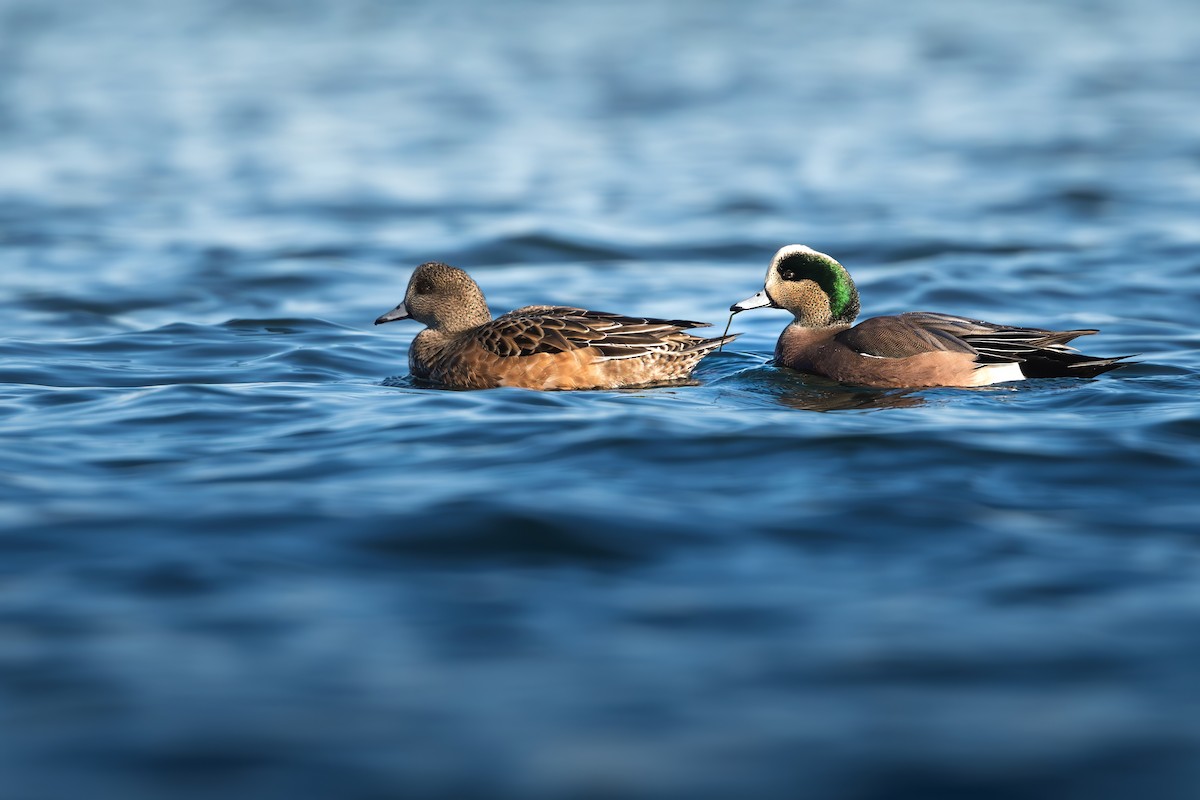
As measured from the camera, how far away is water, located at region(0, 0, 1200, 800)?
4645mm

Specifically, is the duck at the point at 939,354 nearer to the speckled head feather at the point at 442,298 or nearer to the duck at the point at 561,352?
the duck at the point at 561,352

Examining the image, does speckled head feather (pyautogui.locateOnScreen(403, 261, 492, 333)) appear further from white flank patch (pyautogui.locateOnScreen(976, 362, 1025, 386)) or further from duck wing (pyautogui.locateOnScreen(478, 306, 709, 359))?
white flank patch (pyautogui.locateOnScreen(976, 362, 1025, 386))

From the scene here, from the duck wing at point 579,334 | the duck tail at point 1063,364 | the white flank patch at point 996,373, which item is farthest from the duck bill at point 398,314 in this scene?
the duck tail at point 1063,364

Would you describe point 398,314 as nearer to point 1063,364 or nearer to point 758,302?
point 758,302

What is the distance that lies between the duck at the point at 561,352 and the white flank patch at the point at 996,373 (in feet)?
5.67

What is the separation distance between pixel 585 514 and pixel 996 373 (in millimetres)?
3940

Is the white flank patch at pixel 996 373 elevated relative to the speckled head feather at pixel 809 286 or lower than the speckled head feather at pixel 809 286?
lower

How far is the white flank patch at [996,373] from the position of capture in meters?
9.60

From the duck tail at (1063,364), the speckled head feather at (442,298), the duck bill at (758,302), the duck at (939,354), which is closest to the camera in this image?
the duck tail at (1063,364)

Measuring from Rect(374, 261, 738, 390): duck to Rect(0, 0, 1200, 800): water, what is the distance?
291mm

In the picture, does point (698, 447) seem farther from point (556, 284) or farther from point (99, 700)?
point (556, 284)

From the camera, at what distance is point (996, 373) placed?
962 centimetres

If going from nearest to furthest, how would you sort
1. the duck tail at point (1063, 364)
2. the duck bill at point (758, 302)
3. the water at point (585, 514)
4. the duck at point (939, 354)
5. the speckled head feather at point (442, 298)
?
1. the water at point (585, 514)
2. the duck tail at point (1063, 364)
3. the duck at point (939, 354)
4. the duck bill at point (758, 302)
5. the speckled head feather at point (442, 298)

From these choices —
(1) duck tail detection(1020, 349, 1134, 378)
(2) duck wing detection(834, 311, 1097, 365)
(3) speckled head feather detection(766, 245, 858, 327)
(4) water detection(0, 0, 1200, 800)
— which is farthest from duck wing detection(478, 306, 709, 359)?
(1) duck tail detection(1020, 349, 1134, 378)
